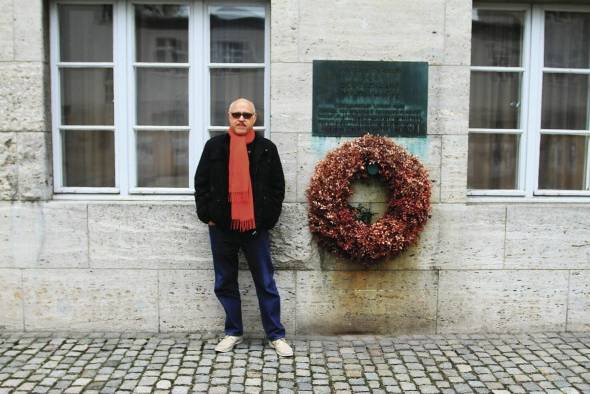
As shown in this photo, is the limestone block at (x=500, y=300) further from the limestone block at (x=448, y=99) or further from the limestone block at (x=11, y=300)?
the limestone block at (x=11, y=300)

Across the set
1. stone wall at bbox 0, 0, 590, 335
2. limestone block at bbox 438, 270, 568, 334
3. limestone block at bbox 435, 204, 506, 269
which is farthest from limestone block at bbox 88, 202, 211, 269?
limestone block at bbox 438, 270, 568, 334

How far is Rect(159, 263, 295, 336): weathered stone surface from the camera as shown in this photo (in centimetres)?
514

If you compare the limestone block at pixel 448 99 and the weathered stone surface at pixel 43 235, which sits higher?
the limestone block at pixel 448 99

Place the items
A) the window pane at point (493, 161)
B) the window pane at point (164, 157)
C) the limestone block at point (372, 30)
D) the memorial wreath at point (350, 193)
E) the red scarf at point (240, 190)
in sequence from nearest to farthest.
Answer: the red scarf at point (240, 190) → the memorial wreath at point (350, 193) → the limestone block at point (372, 30) → the window pane at point (164, 157) → the window pane at point (493, 161)

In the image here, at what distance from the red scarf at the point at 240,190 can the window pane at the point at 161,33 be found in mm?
1262

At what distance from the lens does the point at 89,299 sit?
16.9ft

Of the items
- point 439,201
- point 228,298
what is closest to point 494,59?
point 439,201

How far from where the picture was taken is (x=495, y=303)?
523cm

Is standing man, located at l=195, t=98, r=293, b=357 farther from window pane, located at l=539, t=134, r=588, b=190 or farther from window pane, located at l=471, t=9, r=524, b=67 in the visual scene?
window pane, located at l=539, t=134, r=588, b=190

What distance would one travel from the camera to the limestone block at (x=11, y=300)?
16.8ft

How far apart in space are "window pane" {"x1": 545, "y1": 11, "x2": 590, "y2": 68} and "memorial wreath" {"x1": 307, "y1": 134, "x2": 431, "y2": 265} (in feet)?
5.76

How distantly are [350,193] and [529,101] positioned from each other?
75.5 inches

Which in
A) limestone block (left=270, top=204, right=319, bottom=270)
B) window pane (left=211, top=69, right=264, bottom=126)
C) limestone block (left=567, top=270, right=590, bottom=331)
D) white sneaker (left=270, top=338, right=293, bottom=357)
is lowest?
white sneaker (left=270, top=338, right=293, bottom=357)

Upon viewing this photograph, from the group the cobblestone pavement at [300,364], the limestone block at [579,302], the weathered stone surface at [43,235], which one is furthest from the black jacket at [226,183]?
the limestone block at [579,302]
